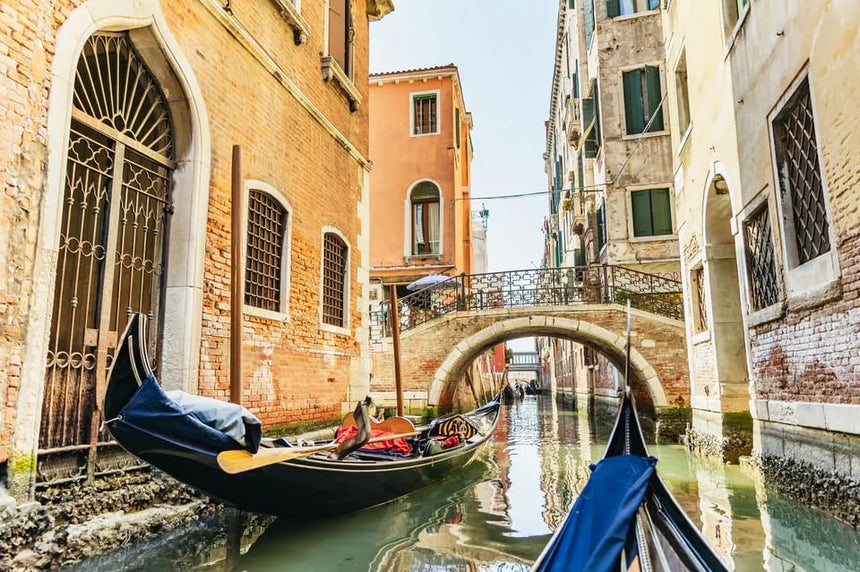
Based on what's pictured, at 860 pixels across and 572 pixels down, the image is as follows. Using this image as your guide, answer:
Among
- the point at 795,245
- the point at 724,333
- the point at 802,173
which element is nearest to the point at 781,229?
the point at 795,245

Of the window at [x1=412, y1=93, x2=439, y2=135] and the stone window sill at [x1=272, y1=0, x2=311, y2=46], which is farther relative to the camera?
the window at [x1=412, y1=93, x2=439, y2=135]

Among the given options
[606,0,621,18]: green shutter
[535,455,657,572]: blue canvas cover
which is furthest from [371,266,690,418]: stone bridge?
[535,455,657,572]: blue canvas cover

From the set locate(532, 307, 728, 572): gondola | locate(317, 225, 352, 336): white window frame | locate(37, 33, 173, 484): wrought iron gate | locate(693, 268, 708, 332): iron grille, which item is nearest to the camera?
locate(532, 307, 728, 572): gondola

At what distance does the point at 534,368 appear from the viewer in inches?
1762

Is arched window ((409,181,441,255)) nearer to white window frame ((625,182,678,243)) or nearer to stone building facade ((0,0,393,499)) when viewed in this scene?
white window frame ((625,182,678,243))

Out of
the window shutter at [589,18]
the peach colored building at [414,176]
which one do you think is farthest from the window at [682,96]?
the peach colored building at [414,176]

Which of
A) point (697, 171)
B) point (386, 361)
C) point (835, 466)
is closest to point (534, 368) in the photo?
point (386, 361)

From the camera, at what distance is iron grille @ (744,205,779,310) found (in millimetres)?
5285

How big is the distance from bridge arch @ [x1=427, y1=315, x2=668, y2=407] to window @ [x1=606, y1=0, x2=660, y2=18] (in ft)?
21.5

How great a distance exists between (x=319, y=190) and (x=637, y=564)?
204 inches

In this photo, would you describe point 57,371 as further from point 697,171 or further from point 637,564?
point 697,171

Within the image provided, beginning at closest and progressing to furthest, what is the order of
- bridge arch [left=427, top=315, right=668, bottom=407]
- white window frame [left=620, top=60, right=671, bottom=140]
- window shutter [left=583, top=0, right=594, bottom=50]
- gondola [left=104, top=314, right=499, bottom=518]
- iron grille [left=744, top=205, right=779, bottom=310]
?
gondola [left=104, top=314, right=499, bottom=518], iron grille [left=744, top=205, right=779, bottom=310], bridge arch [left=427, top=315, right=668, bottom=407], white window frame [left=620, top=60, right=671, bottom=140], window shutter [left=583, top=0, right=594, bottom=50]

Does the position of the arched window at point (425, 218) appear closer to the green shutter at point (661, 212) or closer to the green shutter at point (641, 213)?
the green shutter at point (641, 213)

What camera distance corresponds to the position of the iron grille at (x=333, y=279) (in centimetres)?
666
